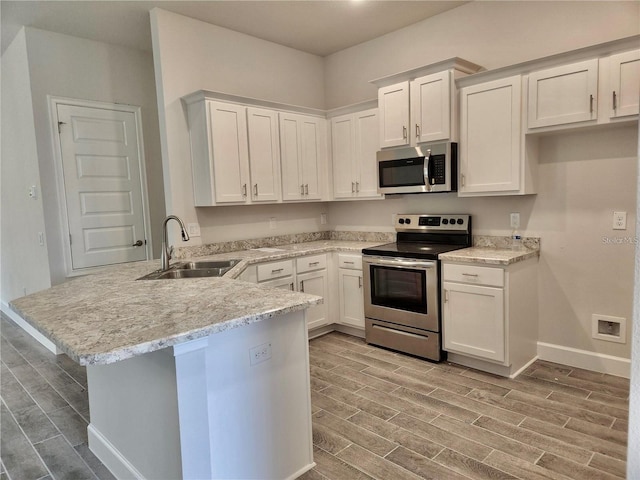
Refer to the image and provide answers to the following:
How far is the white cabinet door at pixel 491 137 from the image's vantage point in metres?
3.03

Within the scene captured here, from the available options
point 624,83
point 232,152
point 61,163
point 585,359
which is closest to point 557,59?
point 624,83

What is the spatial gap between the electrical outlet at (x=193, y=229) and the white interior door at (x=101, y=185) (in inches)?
37.7

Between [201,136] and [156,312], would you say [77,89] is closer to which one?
[201,136]

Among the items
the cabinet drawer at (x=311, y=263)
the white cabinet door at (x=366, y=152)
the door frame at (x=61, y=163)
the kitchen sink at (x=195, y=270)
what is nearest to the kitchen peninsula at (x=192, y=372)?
the kitchen sink at (x=195, y=270)

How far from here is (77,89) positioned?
3.84 m

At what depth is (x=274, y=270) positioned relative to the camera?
3.60 meters

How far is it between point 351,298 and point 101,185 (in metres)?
2.65

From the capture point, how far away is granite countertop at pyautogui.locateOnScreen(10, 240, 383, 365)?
52.1 inches

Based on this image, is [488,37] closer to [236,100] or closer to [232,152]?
[236,100]

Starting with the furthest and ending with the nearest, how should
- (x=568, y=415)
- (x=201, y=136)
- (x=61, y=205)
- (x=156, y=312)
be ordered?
(x=61, y=205) < (x=201, y=136) < (x=568, y=415) < (x=156, y=312)

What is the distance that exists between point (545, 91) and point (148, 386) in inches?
119

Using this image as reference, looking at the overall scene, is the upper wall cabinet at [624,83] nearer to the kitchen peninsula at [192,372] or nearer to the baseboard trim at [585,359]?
the baseboard trim at [585,359]

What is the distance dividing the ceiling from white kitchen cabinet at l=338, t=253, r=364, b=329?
217cm

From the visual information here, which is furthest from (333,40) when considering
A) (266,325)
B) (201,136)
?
(266,325)
